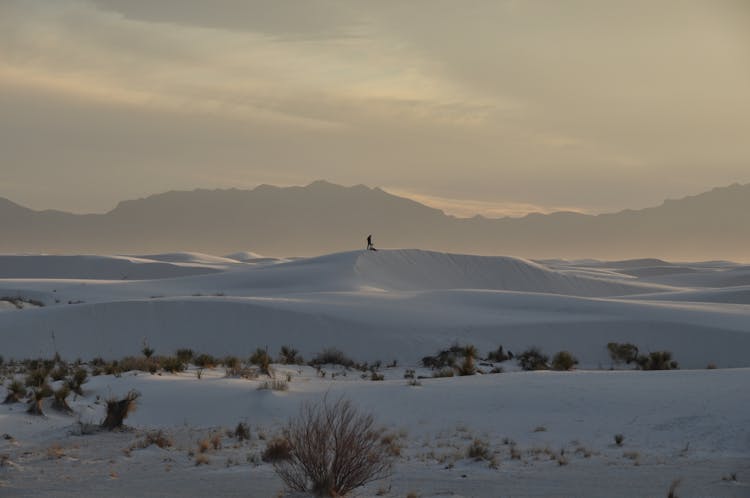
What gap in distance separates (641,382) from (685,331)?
41.8ft

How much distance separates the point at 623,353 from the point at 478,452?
1426 centimetres

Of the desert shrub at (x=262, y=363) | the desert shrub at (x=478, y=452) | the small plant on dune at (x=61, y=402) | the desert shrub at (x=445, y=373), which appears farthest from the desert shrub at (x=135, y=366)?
the desert shrub at (x=478, y=452)

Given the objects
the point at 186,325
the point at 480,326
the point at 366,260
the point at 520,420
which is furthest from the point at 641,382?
the point at 366,260

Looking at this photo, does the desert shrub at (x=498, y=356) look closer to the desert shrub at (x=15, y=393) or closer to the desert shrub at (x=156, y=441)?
the desert shrub at (x=15, y=393)

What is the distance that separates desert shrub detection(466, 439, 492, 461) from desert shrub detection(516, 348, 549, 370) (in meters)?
10.0

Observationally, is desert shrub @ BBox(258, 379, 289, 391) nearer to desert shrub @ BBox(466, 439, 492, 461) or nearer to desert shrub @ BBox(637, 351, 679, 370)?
desert shrub @ BBox(466, 439, 492, 461)

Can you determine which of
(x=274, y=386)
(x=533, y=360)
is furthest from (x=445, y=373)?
(x=274, y=386)

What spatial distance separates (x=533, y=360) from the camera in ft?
74.5

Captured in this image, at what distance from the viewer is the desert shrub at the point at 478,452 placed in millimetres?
11141

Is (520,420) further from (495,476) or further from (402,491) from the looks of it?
(402,491)

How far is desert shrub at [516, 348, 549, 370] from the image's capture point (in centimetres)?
2173

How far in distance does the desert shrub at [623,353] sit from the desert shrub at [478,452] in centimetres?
1339

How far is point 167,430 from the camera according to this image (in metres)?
13.5

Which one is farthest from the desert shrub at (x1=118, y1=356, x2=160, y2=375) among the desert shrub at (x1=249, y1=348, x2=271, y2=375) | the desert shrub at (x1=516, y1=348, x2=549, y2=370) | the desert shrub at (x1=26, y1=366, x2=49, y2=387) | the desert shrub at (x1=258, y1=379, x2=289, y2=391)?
the desert shrub at (x1=516, y1=348, x2=549, y2=370)
